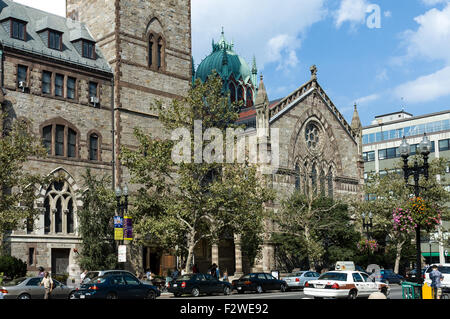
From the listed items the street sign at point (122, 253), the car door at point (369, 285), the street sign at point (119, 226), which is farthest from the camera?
the street sign at point (119, 226)

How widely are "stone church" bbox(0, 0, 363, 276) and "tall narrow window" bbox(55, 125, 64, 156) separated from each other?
7 cm

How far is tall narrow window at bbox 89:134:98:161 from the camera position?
134 ft

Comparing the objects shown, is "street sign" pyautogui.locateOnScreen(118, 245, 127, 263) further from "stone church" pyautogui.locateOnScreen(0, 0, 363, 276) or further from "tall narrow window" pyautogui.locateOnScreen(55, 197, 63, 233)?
"tall narrow window" pyautogui.locateOnScreen(55, 197, 63, 233)

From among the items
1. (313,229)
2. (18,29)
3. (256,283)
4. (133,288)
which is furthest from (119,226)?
(313,229)

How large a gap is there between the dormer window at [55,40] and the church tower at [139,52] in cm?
383

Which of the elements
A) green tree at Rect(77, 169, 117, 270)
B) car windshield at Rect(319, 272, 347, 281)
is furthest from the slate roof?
car windshield at Rect(319, 272, 347, 281)

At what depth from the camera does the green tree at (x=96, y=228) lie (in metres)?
37.4

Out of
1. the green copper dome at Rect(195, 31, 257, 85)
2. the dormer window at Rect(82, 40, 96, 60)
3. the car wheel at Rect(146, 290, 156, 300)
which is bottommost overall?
→ the car wheel at Rect(146, 290, 156, 300)

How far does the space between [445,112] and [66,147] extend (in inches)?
2642

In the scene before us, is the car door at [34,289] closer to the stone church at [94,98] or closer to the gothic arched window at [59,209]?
the stone church at [94,98]

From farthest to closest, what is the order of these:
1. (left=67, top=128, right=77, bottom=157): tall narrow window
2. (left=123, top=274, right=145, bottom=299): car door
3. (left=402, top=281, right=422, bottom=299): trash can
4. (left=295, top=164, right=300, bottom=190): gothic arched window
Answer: (left=295, top=164, right=300, bottom=190): gothic arched window
(left=67, top=128, right=77, bottom=157): tall narrow window
(left=123, top=274, right=145, bottom=299): car door
(left=402, top=281, right=422, bottom=299): trash can

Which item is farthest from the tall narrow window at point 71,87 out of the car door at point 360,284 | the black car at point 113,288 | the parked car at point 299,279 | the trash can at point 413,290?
the trash can at point 413,290

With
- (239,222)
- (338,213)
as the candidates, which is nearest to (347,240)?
(338,213)
